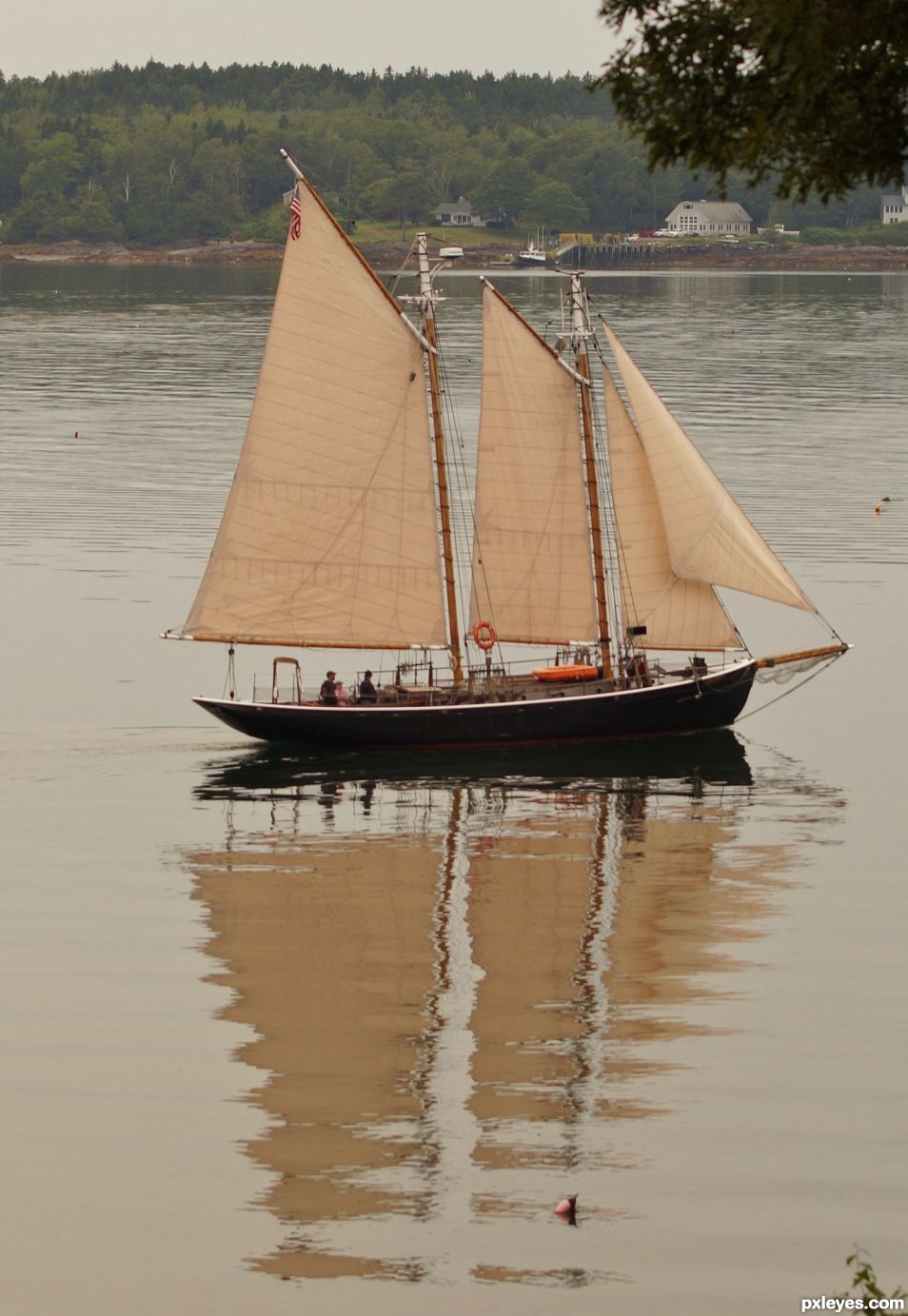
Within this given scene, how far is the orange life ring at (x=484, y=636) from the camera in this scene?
5856cm

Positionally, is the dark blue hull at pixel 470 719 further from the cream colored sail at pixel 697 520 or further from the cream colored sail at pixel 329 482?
the cream colored sail at pixel 329 482

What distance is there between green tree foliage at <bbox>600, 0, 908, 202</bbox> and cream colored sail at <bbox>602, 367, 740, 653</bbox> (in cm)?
3438

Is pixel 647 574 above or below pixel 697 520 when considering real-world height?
below

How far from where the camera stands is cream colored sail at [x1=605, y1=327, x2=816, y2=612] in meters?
57.9

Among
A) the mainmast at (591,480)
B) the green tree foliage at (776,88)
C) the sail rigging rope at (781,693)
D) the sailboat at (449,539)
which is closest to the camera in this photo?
the green tree foliage at (776,88)

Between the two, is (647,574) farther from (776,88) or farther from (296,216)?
(776,88)

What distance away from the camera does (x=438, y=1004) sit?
37875 millimetres

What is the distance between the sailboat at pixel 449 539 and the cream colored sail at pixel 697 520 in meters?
0.05

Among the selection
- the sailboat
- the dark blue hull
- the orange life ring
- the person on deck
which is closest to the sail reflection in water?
the dark blue hull

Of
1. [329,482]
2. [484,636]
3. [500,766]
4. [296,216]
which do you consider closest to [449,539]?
[484,636]

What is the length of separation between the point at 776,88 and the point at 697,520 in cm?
3569

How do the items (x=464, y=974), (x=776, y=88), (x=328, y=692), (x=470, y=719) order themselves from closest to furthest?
→ (x=776, y=88) → (x=464, y=974) → (x=470, y=719) → (x=328, y=692)

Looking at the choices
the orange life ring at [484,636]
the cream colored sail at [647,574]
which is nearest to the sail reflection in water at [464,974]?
the cream colored sail at [647,574]

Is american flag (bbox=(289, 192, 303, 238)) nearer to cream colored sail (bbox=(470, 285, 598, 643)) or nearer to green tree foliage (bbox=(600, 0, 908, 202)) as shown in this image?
cream colored sail (bbox=(470, 285, 598, 643))
